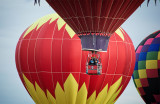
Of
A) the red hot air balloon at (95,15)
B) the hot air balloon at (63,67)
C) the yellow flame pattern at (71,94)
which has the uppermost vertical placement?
the red hot air balloon at (95,15)

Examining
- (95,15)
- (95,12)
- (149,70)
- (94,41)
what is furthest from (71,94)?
(149,70)

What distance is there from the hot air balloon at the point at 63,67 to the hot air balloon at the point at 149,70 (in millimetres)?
3237

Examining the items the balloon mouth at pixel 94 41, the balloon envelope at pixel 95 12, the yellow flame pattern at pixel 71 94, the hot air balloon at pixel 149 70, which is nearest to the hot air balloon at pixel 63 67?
Answer: the yellow flame pattern at pixel 71 94

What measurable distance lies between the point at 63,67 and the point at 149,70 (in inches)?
237

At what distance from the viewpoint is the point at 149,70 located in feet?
72.7

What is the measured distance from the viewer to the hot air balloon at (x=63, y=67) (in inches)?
698

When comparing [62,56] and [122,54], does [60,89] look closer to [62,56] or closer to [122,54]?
[62,56]

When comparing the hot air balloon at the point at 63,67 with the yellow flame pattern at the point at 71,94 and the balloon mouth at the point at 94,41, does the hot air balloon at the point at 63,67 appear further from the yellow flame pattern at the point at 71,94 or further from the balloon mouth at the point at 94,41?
the balloon mouth at the point at 94,41

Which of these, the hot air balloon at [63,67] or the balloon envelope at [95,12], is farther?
the hot air balloon at [63,67]

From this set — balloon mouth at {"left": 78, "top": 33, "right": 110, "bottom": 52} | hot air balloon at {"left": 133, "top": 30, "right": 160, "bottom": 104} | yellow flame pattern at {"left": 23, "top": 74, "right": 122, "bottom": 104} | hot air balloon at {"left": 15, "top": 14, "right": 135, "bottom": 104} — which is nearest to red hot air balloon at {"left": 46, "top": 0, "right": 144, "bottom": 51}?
balloon mouth at {"left": 78, "top": 33, "right": 110, "bottom": 52}

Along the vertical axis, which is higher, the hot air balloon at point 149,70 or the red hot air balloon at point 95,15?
the red hot air balloon at point 95,15

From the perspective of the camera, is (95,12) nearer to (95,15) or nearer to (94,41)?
(95,15)

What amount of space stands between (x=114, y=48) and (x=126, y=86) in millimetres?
2361

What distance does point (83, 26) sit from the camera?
15.4m
